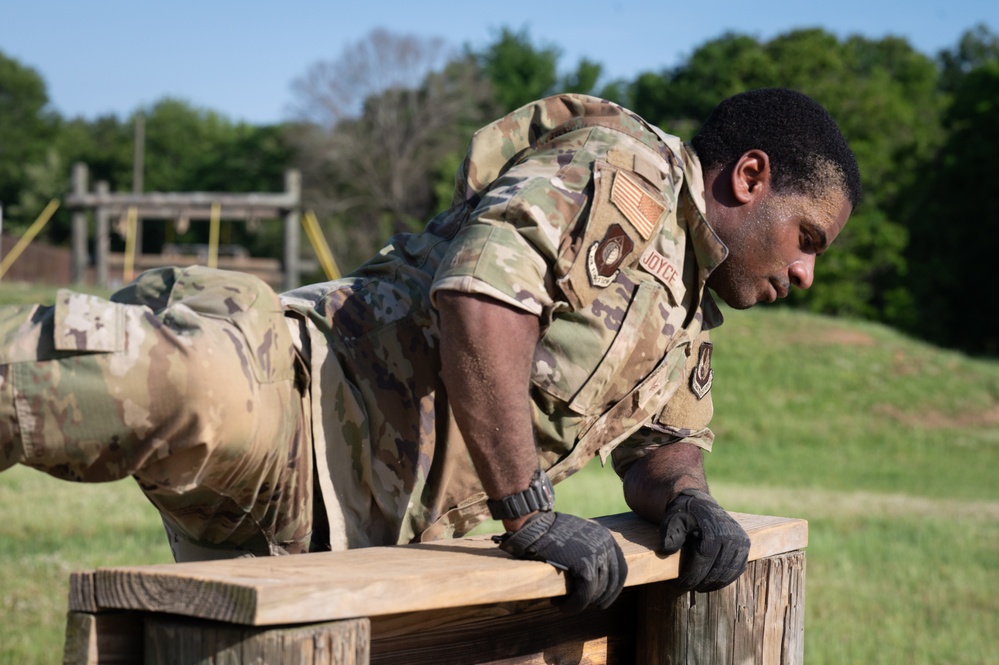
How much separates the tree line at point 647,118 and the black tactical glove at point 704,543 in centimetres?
2827

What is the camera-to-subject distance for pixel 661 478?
3023 millimetres

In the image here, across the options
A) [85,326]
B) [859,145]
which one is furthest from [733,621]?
[859,145]

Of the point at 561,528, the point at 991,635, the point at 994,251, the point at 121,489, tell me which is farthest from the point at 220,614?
the point at 994,251

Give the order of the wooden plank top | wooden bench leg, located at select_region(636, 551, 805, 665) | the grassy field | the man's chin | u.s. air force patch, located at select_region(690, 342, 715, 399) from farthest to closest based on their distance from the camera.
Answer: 1. the grassy field
2. u.s. air force patch, located at select_region(690, 342, 715, 399)
3. the man's chin
4. wooden bench leg, located at select_region(636, 551, 805, 665)
5. the wooden plank top

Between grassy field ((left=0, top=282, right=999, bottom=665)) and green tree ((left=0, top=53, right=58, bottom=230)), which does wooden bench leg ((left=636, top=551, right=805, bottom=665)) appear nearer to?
grassy field ((left=0, top=282, right=999, bottom=665))

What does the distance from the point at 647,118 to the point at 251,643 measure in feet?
176

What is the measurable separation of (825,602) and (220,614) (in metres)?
5.03

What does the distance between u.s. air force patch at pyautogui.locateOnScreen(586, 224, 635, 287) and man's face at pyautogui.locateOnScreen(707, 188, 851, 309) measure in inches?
18.5

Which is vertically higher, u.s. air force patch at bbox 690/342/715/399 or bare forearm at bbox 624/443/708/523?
u.s. air force patch at bbox 690/342/715/399

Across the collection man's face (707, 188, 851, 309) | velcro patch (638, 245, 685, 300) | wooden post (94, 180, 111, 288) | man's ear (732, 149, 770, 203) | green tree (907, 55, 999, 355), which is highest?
green tree (907, 55, 999, 355)

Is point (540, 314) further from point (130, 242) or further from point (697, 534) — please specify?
point (130, 242)

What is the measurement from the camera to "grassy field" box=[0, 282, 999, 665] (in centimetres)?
540

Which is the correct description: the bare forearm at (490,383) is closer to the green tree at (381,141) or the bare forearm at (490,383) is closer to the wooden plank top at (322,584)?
the wooden plank top at (322,584)

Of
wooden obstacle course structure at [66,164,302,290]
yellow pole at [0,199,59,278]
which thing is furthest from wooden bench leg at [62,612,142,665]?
yellow pole at [0,199,59,278]
